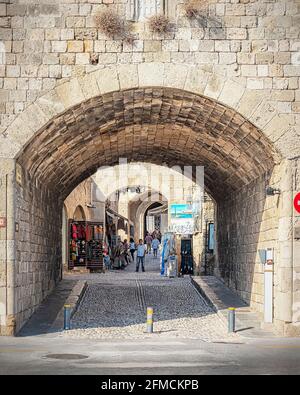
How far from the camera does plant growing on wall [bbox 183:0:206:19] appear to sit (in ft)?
43.8

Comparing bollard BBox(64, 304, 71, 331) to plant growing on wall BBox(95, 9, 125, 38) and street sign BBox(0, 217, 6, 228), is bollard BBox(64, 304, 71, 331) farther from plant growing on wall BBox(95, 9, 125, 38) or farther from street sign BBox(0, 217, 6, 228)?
plant growing on wall BBox(95, 9, 125, 38)

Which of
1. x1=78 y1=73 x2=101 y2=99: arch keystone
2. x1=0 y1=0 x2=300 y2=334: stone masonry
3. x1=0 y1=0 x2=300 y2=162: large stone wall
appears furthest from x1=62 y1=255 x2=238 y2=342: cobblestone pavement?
x1=78 y1=73 x2=101 y2=99: arch keystone

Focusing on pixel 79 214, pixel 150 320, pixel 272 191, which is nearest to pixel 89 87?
pixel 272 191

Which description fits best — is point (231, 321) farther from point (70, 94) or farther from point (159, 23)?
point (159, 23)

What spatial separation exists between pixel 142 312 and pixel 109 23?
698 centimetres

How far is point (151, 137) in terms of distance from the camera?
1808cm

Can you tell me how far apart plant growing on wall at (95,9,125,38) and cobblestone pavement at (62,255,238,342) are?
5361 mm

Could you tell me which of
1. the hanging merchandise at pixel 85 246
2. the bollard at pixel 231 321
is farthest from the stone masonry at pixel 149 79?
the hanging merchandise at pixel 85 246

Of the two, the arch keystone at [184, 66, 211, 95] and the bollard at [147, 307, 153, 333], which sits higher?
the arch keystone at [184, 66, 211, 95]

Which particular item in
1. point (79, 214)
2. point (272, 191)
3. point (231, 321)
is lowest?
point (231, 321)

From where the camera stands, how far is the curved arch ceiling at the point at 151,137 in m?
13.8

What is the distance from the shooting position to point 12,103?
43.3ft

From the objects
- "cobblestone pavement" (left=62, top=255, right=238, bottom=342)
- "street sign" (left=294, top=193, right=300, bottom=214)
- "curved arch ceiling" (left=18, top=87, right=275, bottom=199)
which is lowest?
"cobblestone pavement" (left=62, top=255, right=238, bottom=342)

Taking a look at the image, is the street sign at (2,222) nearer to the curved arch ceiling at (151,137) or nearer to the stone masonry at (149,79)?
the stone masonry at (149,79)
